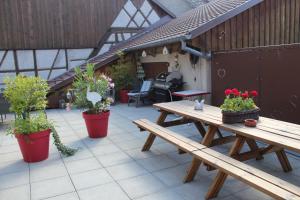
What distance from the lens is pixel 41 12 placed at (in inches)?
394

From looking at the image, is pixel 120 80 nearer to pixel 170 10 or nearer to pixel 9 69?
pixel 9 69

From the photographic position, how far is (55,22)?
10273 millimetres

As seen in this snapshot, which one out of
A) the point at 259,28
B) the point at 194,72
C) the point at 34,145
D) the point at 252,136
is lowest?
the point at 34,145

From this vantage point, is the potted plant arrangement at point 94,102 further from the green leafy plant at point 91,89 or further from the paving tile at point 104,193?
the paving tile at point 104,193

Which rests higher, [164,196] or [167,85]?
[167,85]

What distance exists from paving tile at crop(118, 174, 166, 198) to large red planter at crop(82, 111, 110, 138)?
1.82 meters

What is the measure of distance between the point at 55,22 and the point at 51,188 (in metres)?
8.54

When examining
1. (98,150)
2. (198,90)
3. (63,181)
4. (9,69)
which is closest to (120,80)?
(198,90)

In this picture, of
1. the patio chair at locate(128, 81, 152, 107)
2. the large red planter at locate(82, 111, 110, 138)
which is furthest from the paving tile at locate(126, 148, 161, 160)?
the patio chair at locate(128, 81, 152, 107)

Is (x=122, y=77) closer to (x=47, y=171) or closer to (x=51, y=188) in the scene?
(x=47, y=171)

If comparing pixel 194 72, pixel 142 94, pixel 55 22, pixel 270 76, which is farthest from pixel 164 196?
pixel 55 22

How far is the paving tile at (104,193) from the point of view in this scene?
2818 mm

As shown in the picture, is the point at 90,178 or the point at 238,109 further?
the point at 90,178

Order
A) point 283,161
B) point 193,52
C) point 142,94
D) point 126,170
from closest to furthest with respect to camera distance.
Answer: point 283,161 < point 126,170 < point 193,52 < point 142,94
